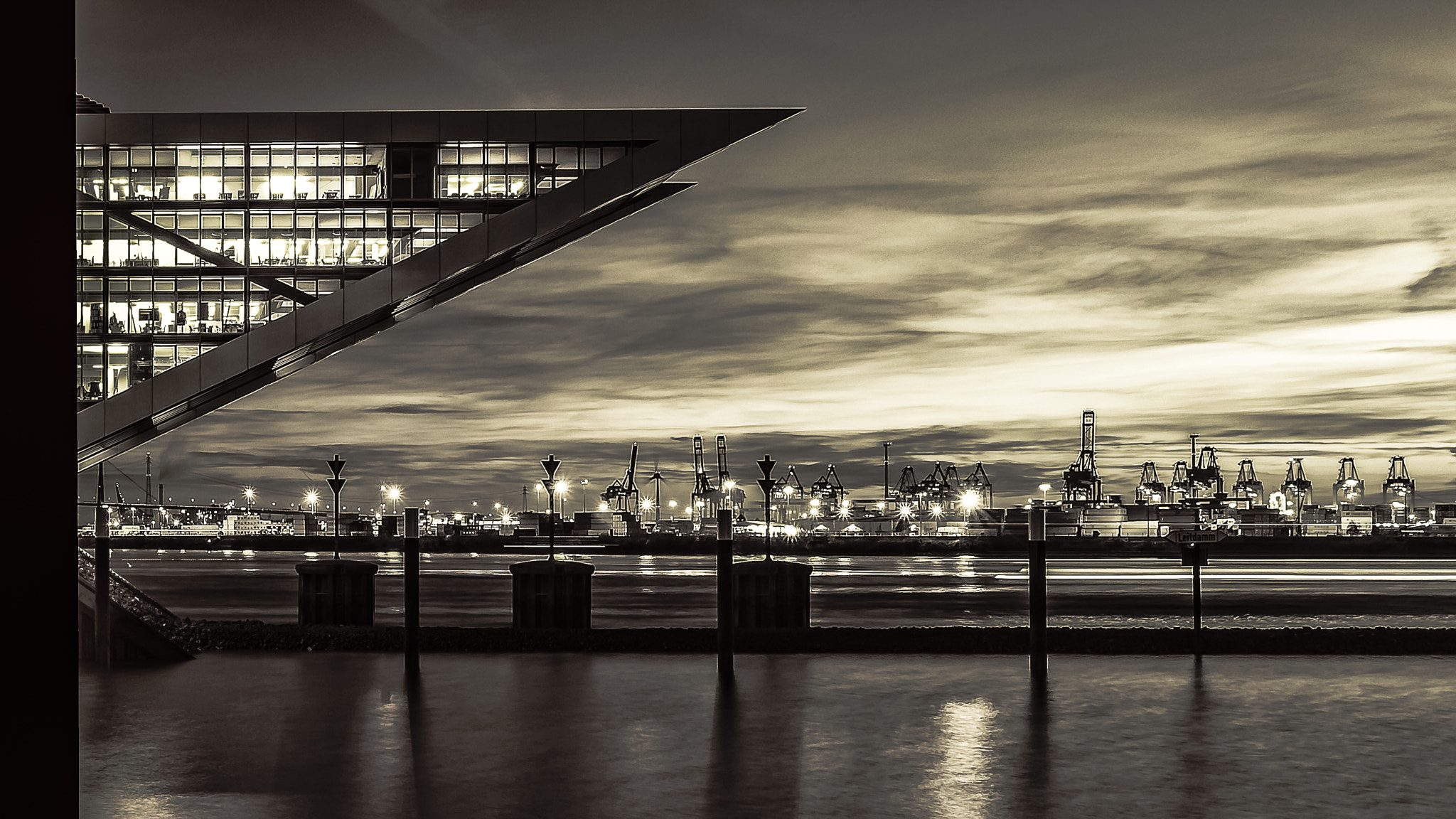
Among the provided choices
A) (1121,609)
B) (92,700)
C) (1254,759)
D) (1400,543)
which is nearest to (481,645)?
(92,700)

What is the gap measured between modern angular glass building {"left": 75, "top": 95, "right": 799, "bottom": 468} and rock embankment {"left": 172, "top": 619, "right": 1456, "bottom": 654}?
71.3 feet

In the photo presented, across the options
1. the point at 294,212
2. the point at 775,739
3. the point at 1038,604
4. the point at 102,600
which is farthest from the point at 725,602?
the point at 294,212

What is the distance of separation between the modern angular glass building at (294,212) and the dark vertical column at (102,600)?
893 inches

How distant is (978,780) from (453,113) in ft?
111

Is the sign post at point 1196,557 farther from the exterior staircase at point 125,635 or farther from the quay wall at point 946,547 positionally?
the quay wall at point 946,547

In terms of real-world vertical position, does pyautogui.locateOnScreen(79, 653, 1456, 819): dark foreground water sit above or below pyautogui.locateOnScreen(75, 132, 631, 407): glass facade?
below

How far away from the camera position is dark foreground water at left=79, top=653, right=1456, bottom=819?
7629 millimetres

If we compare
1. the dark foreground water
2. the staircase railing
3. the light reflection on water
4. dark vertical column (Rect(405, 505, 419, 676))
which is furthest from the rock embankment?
the light reflection on water

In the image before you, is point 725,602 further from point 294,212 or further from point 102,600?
point 294,212

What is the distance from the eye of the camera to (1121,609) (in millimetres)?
27547

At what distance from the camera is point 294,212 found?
128 ft

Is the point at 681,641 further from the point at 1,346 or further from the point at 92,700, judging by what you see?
the point at 1,346

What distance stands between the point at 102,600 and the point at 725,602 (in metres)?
8.00

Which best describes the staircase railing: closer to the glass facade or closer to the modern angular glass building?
the modern angular glass building
